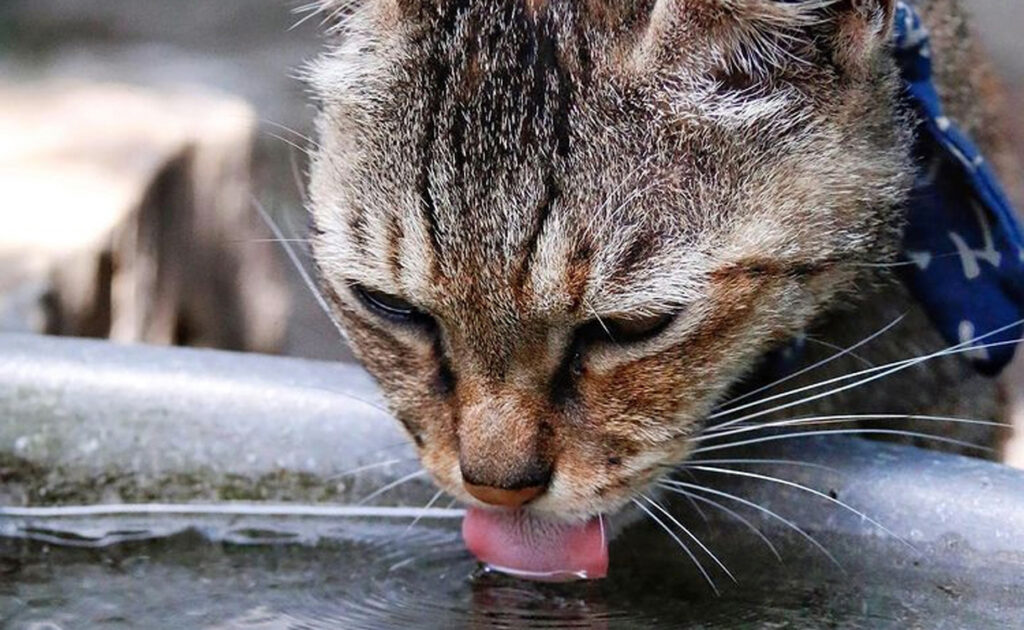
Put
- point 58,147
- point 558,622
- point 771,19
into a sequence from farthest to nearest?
1. point 58,147
2. point 558,622
3. point 771,19

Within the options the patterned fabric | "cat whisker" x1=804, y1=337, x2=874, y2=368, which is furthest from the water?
the patterned fabric

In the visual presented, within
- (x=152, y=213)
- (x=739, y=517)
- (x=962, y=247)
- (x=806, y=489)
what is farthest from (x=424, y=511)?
(x=152, y=213)

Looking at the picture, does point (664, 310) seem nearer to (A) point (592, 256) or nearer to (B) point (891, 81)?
(A) point (592, 256)

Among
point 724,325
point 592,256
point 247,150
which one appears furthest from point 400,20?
point 247,150

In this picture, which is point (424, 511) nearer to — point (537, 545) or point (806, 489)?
point (537, 545)

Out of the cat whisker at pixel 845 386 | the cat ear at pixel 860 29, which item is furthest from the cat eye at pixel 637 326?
the cat ear at pixel 860 29

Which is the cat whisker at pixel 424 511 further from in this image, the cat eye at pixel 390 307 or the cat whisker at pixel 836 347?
the cat whisker at pixel 836 347

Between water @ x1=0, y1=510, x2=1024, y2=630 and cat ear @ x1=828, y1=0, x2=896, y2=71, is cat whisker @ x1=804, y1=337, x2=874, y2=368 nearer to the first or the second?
water @ x1=0, y1=510, x2=1024, y2=630
